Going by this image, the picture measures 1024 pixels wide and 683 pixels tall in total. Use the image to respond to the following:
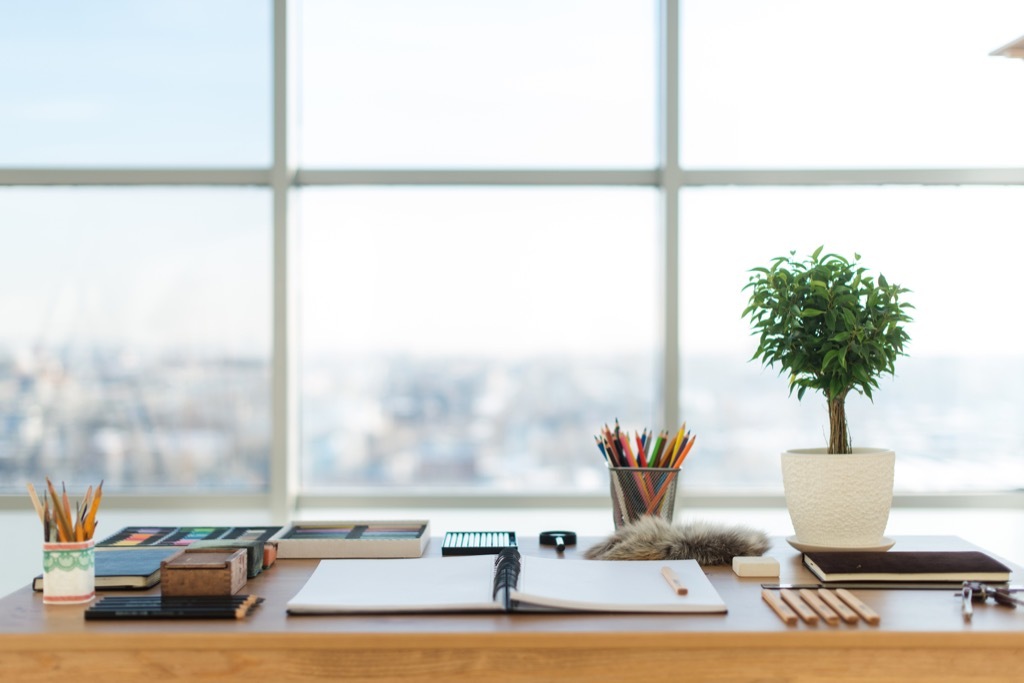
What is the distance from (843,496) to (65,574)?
4.07ft

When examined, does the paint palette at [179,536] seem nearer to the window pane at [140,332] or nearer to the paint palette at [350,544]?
the paint palette at [350,544]

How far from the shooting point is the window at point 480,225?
288 cm

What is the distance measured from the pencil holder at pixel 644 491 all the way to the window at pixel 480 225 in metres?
1.04

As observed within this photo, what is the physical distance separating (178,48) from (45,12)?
1.33 feet

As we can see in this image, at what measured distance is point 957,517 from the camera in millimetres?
2879

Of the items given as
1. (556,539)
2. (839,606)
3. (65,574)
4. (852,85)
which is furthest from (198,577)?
(852,85)

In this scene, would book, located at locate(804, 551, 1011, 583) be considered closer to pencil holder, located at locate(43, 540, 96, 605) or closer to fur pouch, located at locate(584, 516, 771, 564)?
fur pouch, located at locate(584, 516, 771, 564)

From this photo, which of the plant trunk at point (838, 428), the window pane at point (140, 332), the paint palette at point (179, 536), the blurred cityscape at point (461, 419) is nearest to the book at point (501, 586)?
the paint palette at point (179, 536)

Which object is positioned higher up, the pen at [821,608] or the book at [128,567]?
the book at [128,567]

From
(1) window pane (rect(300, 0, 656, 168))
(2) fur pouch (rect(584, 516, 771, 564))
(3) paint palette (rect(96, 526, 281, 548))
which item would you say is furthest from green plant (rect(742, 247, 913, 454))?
(1) window pane (rect(300, 0, 656, 168))

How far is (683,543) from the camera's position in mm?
1640

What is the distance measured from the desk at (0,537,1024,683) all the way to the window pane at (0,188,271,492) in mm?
1659

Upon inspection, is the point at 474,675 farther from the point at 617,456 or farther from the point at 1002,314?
the point at 1002,314

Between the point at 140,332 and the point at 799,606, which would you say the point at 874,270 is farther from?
the point at 140,332
